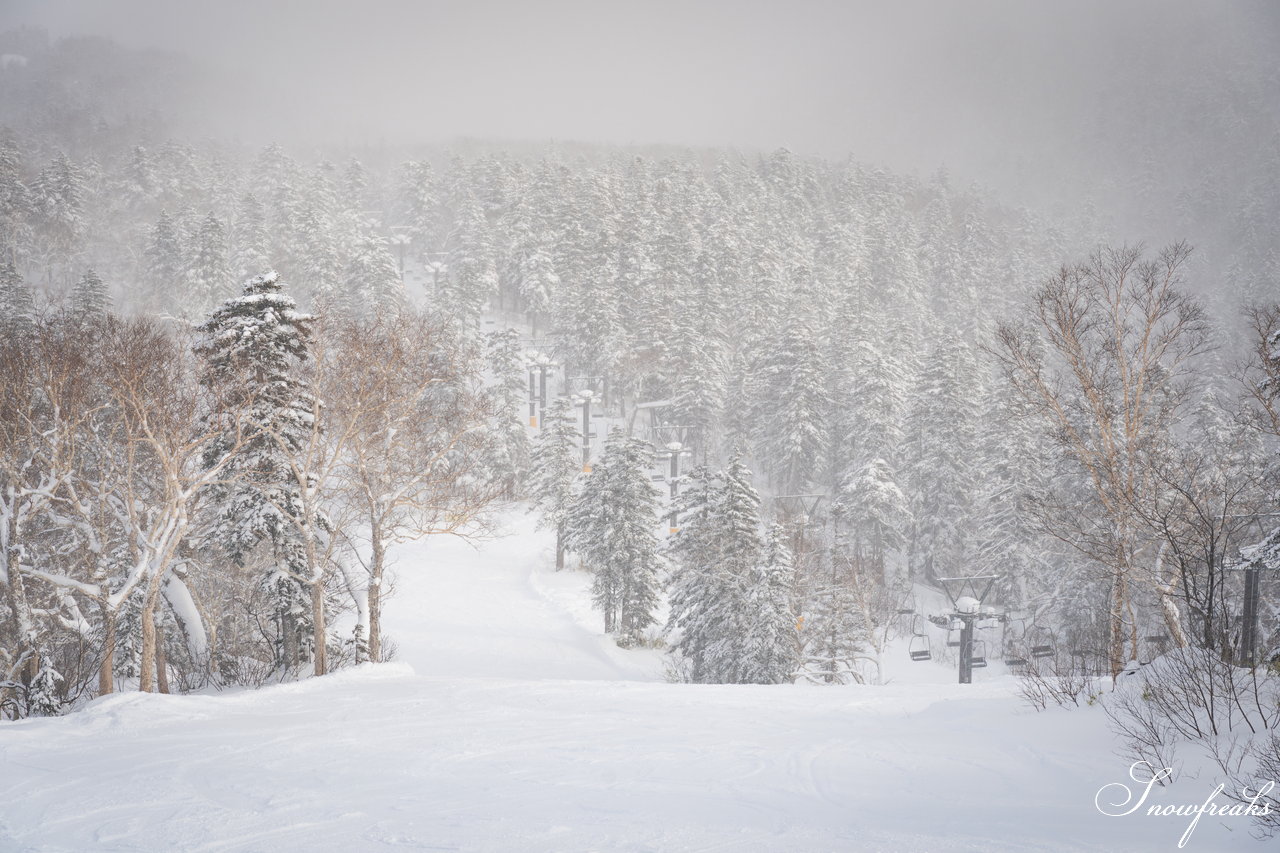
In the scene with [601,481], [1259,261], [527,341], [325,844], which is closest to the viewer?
[325,844]

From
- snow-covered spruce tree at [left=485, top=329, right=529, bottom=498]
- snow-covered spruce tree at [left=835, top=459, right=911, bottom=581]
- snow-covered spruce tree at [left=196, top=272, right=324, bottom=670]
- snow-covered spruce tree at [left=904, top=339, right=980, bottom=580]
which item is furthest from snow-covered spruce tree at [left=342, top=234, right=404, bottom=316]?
snow-covered spruce tree at [left=196, top=272, right=324, bottom=670]

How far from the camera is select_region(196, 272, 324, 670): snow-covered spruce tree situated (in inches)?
549

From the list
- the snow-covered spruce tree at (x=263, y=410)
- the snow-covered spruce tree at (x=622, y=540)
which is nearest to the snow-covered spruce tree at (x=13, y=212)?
the snow-covered spruce tree at (x=622, y=540)

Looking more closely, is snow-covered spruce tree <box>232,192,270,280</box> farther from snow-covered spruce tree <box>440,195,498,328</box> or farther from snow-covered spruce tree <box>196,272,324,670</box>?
snow-covered spruce tree <box>196,272,324,670</box>

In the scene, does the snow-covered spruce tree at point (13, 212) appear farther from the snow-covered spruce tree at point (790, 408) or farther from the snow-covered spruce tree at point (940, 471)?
the snow-covered spruce tree at point (940, 471)

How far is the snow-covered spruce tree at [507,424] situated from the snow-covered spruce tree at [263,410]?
2364cm

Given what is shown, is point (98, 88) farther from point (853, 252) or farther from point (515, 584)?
point (515, 584)

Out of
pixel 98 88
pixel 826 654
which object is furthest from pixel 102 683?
pixel 98 88

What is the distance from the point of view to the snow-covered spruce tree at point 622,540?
32438 mm

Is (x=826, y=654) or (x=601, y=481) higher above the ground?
(x=601, y=481)

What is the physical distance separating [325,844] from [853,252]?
83.3m

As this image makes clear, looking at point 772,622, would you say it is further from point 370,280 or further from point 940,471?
point 370,280

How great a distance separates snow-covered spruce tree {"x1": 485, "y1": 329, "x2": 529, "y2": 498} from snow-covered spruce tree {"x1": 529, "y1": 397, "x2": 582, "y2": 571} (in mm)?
1963

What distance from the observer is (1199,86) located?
19450cm
